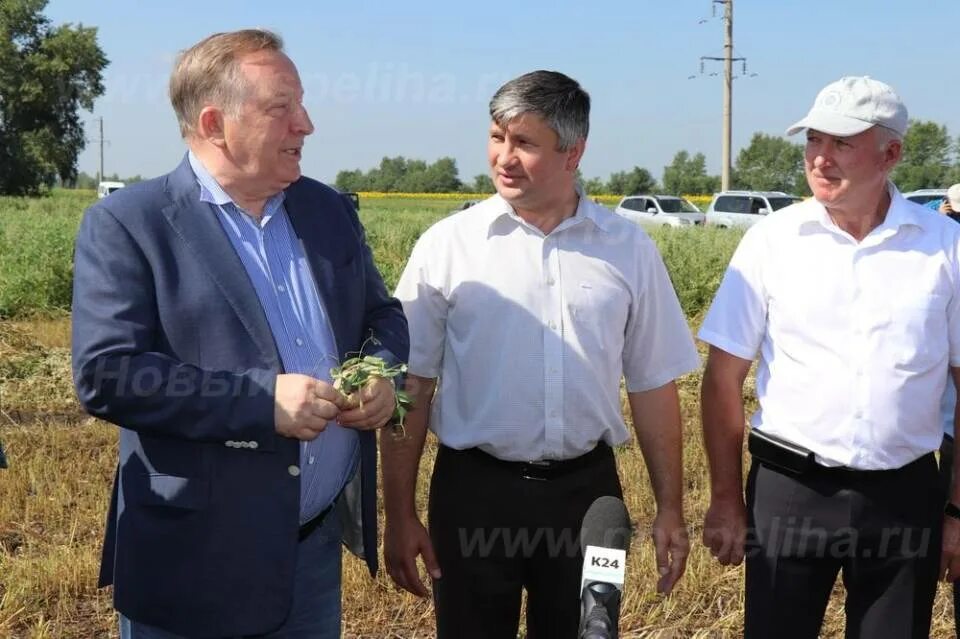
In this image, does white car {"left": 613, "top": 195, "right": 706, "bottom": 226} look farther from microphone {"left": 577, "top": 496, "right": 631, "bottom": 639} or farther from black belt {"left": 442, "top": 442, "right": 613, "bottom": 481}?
microphone {"left": 577, "top": 496, "right": 631, "bottom": 639}

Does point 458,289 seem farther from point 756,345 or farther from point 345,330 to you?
point 756,345

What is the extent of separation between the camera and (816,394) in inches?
114

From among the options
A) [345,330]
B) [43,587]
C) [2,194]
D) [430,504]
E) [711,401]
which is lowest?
[43,587]

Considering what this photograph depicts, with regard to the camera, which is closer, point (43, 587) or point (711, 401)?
point (711, 401)

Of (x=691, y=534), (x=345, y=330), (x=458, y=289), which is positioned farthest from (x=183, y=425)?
(x=691, y=534)

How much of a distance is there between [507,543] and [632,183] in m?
71.8

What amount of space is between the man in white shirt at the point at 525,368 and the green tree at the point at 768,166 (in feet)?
277

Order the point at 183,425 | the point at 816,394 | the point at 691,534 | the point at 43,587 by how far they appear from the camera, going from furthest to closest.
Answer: the point at 691,534
the point at 43,587
the point at 816,394
the point at 183,425

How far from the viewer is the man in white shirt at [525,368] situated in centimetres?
290

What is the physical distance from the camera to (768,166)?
3484 inches

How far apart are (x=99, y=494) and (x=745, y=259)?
4.08 m

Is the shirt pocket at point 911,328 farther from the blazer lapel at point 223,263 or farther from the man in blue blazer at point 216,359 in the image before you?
the blazer lapel at point 223,263

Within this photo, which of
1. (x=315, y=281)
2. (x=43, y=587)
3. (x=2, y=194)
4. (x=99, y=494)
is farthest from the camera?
(x=2, y=194)

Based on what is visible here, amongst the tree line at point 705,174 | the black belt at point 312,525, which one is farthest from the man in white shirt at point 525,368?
the tree line at point 705,174
